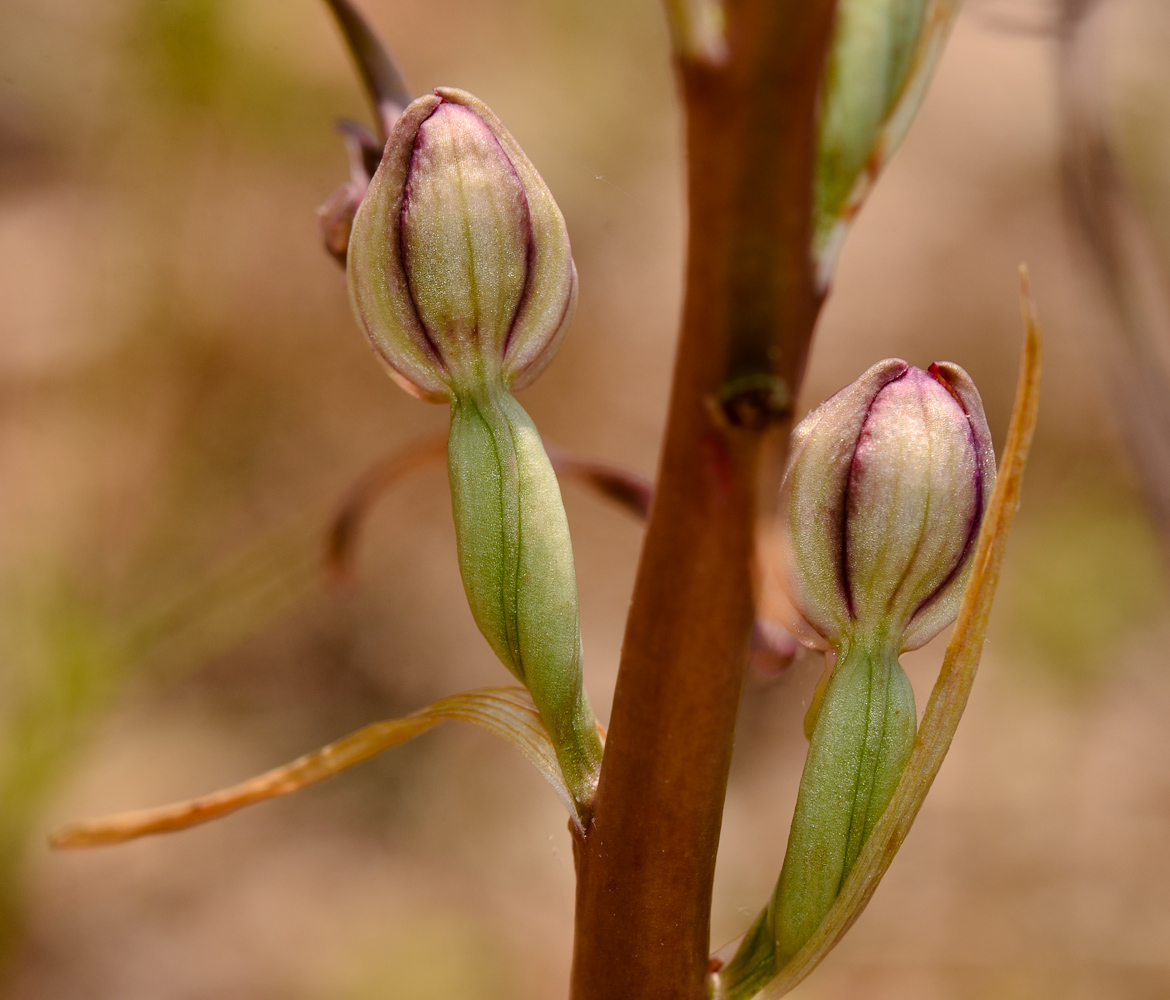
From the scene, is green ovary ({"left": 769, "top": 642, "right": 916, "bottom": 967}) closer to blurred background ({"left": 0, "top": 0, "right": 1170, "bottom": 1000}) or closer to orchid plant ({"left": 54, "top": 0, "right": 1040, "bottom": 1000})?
orchid plant ({"left": 54, "top": 0, "right": 1040, "bottom": 1000})

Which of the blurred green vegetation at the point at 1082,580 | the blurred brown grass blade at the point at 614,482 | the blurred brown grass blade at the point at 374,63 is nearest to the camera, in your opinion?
the blurred brown grass blade at the point at 374,63

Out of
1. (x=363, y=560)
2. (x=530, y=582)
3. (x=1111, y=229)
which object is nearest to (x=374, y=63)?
(x=530, y=582)

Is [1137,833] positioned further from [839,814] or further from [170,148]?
[170,148]

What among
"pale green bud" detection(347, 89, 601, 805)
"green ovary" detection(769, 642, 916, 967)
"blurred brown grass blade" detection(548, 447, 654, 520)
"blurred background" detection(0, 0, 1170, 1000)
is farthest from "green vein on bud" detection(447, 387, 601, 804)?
"blurred background" detection(0, 0, 1170, 1000)

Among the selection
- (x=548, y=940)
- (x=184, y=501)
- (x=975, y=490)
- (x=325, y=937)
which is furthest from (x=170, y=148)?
(x=975, y=490)

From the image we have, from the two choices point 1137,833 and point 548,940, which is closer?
point 548,940

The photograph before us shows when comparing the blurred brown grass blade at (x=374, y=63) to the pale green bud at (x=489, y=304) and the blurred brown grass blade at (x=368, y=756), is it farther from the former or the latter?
the blurred brown grass blade at (x=368, y=756)

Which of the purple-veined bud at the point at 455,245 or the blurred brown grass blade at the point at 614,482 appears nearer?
the purple-veined bud at the point at 455,245

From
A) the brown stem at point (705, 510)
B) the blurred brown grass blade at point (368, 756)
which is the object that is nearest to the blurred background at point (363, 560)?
the blurred brown grass blade at point (368, 756)
